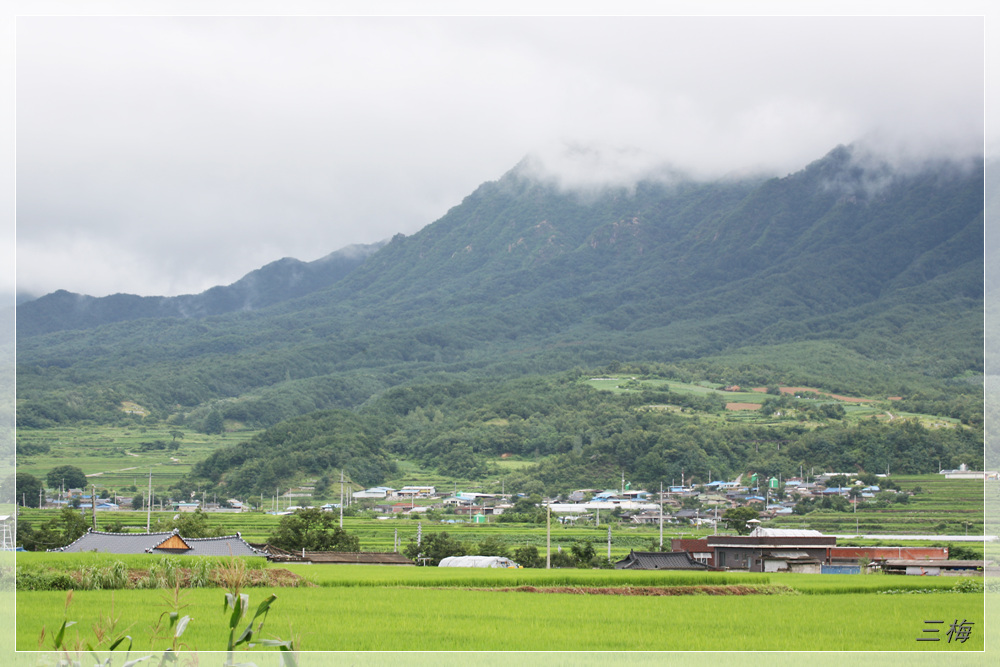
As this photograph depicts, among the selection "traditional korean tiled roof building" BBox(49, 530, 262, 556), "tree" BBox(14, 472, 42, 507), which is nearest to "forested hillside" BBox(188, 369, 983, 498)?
"tree" BBox(14, 472, 42, 507)

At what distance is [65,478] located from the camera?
206 feet

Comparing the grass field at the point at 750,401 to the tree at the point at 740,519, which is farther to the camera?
the grass field at the point at 750,401

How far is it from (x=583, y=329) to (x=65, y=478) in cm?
7807

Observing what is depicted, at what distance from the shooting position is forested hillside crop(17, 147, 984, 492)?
78188 millimetres

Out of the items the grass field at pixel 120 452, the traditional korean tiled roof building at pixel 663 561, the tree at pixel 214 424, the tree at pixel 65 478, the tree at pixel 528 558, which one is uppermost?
the tree at pixel 214 424

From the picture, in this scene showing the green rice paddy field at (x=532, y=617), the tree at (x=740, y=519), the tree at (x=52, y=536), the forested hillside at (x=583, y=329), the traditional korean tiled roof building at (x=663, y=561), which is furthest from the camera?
the forested hillside at (x=583, y=329)

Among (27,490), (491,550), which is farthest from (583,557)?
(27,490)

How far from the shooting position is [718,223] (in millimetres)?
172375

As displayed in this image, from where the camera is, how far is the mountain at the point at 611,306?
333ft

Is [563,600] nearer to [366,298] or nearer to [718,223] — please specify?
[366,298]

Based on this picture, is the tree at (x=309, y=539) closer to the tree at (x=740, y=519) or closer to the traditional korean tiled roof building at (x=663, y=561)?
the traditional korean tiled roof building at (x=663, y=561)

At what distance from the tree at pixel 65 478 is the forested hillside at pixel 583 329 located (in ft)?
31.8

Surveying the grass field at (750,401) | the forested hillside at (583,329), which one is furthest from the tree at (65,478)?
the grass field at (750,401)

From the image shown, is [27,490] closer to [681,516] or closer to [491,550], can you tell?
[491,550]
